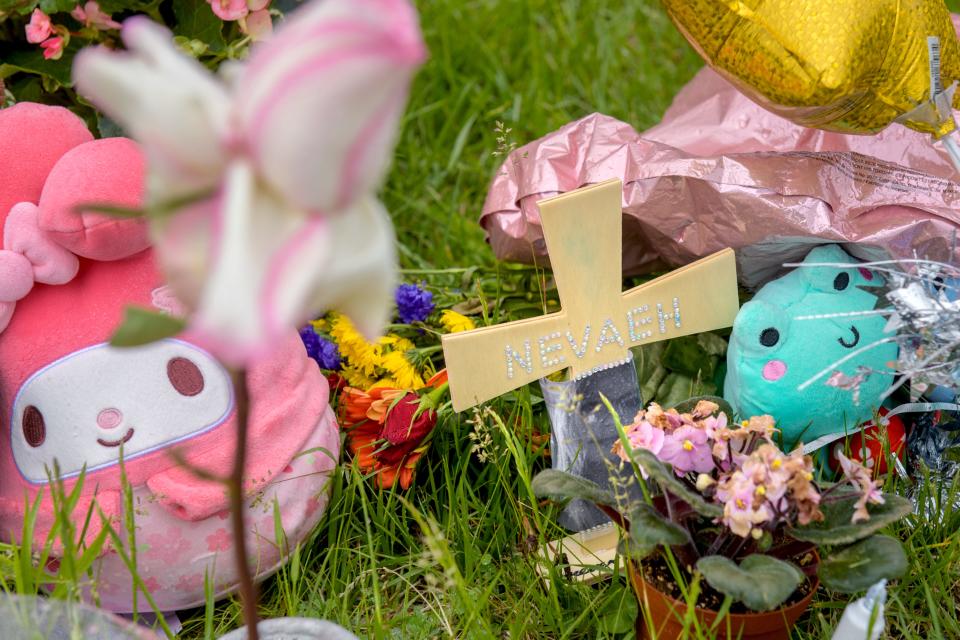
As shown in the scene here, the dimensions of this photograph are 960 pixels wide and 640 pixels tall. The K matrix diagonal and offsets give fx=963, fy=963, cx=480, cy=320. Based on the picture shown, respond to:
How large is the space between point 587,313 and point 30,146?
63 centimetres

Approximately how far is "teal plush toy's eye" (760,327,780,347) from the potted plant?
0.16m

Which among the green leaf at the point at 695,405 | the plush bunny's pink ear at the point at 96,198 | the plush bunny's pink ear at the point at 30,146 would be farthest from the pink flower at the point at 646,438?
the plush bunny's pink ear at the point at 30,146

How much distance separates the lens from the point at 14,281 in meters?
0.98

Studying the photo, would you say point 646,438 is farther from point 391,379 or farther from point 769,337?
point 391,379

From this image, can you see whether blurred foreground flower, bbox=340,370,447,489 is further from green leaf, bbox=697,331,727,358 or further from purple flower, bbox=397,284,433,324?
green leaf, bbox=697,331,727,358

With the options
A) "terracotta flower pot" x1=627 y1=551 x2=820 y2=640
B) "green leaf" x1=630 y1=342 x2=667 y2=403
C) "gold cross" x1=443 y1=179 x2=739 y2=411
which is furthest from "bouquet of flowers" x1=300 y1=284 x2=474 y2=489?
"terracotta flower pot" x1=627 y1=551 x2=820 y2=640

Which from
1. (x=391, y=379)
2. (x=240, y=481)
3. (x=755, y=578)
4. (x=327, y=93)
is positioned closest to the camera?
(x=327, y=93)

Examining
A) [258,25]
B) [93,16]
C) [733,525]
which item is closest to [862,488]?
[733,525]

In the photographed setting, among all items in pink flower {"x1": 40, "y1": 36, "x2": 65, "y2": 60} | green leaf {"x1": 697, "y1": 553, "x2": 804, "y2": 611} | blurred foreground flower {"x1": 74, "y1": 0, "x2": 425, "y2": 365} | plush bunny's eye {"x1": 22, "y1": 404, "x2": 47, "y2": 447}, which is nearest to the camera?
blurred foreground flower {"x1": 74, "y1": 0, "x2": 425, "y2": 365}

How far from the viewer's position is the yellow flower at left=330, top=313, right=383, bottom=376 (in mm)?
1243

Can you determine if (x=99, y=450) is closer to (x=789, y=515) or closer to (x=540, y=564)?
(x=540, y=564)

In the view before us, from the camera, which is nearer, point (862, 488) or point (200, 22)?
point (862, 488)

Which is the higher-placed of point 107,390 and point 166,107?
point 166,107

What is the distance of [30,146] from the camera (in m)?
1.03
